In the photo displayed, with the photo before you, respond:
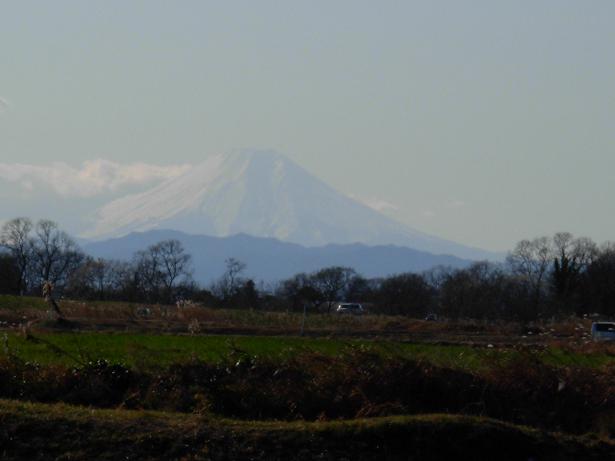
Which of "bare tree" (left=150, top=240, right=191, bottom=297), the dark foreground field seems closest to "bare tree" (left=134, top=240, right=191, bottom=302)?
"bare tree" (left=150, top=240, right=191, bottom=297)

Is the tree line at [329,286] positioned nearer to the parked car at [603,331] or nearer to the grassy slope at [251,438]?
the parked car at [603,331]

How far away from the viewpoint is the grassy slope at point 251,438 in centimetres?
1499

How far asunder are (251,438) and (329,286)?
291ft

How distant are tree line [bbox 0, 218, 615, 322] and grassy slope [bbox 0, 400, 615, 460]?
5610 cm

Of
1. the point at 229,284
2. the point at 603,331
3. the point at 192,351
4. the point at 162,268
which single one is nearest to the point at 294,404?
the point at 192,351

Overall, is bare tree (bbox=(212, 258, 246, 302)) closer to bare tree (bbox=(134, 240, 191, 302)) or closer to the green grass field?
bare tree (bbox=(134, 240, 191, 302))

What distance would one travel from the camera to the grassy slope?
15.0 m

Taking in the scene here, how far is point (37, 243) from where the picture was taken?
10669 cm

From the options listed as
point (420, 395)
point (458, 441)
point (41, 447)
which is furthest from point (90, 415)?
point (420, 395)

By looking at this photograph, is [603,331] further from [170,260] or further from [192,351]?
[170,260]

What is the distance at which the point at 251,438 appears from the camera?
1545 centimetres

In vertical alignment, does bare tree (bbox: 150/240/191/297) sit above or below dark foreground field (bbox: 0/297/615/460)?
above

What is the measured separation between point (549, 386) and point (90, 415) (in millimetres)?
9479

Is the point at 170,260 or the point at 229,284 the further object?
the point at 170,260
